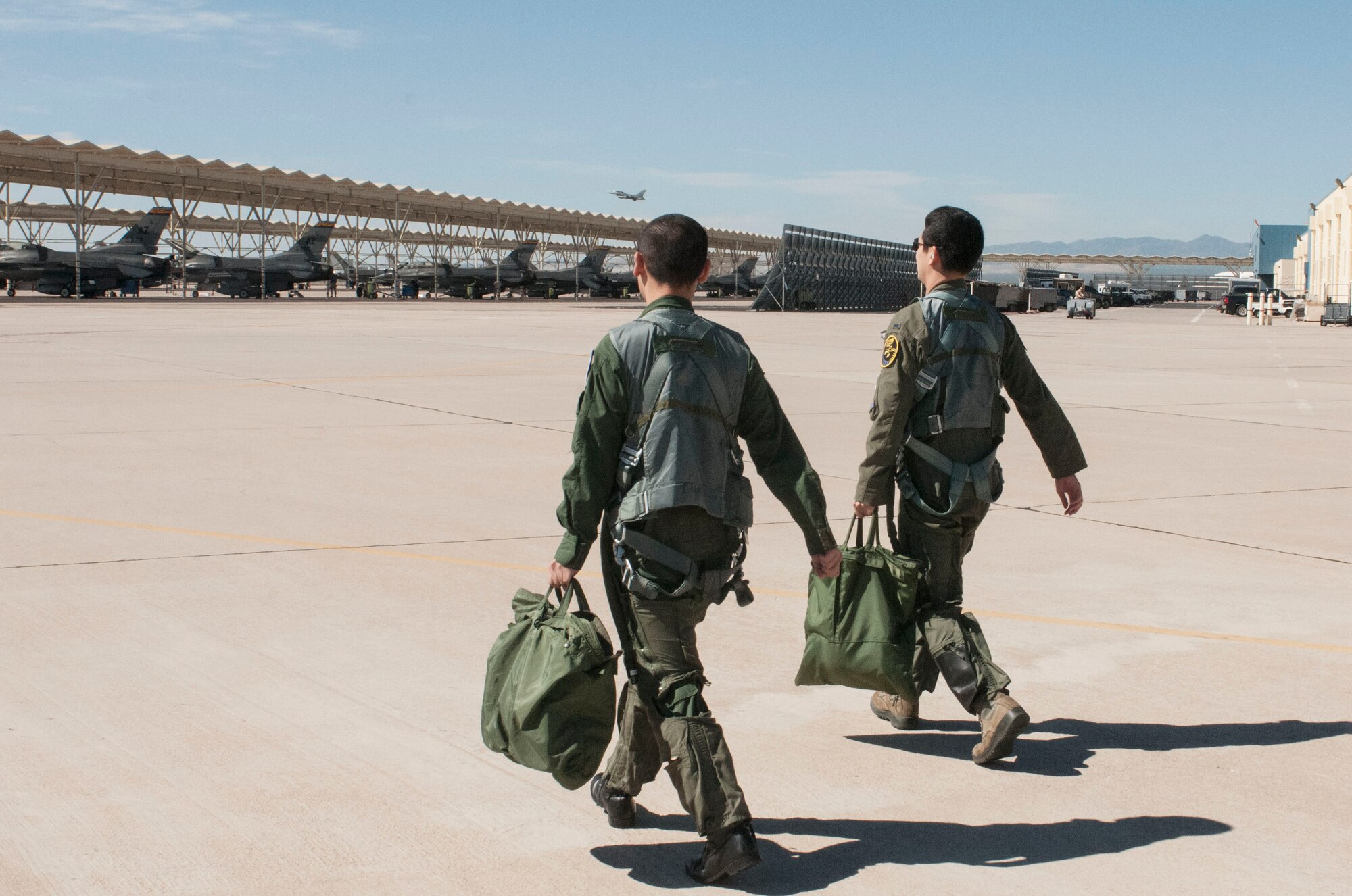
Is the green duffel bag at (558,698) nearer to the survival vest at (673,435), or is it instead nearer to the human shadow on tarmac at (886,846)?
the survival vest at (673,435)

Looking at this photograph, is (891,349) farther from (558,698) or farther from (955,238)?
(558,698)

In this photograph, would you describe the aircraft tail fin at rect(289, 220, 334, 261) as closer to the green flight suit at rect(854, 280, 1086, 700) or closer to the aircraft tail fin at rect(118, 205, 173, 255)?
the aircraft tail fin at rect(118, 205, 173, 255)

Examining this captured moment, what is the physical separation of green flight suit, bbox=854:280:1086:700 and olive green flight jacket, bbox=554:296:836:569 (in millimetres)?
751

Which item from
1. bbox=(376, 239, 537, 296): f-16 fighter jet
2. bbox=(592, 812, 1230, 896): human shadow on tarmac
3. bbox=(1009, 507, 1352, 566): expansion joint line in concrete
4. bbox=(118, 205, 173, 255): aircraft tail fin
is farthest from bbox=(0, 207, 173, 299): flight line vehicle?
bbox=(592, 812, 1230, 896): human shadow on tarmac

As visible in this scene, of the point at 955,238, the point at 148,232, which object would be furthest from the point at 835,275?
the point at 955,238

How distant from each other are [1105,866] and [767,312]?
57.1 metres

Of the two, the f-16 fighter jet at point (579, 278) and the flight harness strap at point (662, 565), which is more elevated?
the f-16 fighter jet at point (579, 278)

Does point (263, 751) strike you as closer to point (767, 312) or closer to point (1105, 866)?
point (1105, 866)

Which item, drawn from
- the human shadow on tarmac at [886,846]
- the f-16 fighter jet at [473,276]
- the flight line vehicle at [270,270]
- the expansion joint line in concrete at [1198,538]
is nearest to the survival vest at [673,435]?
the human shadow on tarmac at [886,846]

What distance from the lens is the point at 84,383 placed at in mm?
16625

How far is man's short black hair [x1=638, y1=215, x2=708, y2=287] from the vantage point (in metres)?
3.67

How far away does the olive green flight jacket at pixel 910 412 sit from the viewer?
4.60 meters

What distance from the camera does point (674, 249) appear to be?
3.67m

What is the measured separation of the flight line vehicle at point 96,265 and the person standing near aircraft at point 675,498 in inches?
2360
